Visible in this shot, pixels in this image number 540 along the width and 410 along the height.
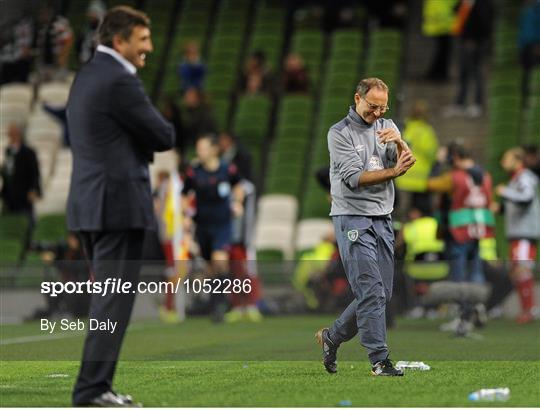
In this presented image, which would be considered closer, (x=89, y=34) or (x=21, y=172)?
(x=21, y=172)

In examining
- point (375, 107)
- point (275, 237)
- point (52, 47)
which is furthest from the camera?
point (52, 47)

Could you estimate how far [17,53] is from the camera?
86.4 feet

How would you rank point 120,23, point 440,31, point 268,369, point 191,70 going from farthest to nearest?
1. point 440,31
2. point 191,70
3. point 268,369
4. point 120,23

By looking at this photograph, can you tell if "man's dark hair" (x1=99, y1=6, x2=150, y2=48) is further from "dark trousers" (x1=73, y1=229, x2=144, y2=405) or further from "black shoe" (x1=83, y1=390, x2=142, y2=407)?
"black shoe" (x1=83, y1=390, x2=142, y2=407)

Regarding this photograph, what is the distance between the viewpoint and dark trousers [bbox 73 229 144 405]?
25.8 feet

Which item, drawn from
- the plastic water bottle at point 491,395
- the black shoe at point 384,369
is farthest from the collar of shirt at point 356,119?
the plastic water bottle at point 491,395

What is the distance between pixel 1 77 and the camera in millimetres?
26125

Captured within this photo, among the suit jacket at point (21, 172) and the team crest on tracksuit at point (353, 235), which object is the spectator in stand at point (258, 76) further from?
the team crest on tracksuit at point (353, 235)

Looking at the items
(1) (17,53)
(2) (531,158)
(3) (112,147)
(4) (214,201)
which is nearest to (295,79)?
(1) (17,53)

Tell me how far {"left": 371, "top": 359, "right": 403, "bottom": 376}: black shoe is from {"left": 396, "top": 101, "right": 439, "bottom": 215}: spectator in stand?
10804mm

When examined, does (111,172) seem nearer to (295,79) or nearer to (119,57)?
(119,57)

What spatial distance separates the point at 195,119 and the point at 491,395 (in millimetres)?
16466

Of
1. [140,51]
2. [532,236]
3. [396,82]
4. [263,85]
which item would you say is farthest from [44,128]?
[140,51]

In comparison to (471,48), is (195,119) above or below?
below
